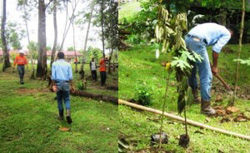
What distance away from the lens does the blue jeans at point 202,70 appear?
10.1 feet

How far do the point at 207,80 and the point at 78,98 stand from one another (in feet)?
6.14

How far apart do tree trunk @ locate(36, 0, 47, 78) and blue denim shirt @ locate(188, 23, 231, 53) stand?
1.75 meters

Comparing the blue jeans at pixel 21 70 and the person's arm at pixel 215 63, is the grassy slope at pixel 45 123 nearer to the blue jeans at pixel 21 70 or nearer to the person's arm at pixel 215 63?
the blue jeans at pixel 21 70

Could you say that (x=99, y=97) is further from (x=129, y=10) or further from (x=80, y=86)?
(x=129, y=10)

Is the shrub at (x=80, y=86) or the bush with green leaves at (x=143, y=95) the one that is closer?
the shrub at (x=80, y=86)

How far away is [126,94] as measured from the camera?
12.0ft

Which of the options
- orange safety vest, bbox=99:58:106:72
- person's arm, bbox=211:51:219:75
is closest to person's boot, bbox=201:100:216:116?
person's arm, bbox=211:51:219:75

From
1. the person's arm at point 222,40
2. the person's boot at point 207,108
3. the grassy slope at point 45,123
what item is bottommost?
the person's boot at point 207,108

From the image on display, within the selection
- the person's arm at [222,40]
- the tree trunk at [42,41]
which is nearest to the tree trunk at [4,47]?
the tree trunk at [42,41]

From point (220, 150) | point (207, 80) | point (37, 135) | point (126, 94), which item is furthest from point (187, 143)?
point (37, 135)

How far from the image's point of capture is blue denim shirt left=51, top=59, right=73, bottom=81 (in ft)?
5.41

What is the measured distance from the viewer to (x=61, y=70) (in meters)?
1.67

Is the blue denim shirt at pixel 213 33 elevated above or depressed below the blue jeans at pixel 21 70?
above

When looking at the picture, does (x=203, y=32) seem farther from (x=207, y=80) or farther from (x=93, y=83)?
(x=93, y=83)
